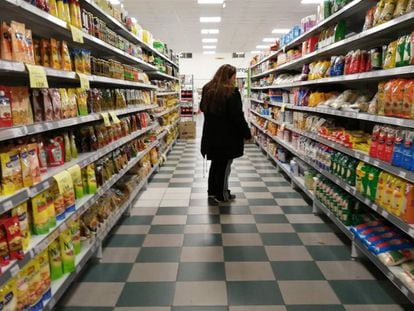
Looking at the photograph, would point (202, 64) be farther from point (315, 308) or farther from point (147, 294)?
point (315, 308)

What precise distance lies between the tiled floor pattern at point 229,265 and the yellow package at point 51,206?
24.5 inches

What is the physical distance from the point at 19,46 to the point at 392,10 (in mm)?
2461

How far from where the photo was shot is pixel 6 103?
178 cm

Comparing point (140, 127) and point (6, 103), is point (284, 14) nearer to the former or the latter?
point (140, 127)

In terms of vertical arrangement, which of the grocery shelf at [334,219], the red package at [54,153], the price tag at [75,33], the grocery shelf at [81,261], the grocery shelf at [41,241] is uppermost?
the price tag at [75,33]

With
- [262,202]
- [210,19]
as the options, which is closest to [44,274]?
[262,202]

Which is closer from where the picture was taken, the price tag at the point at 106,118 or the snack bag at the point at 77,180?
the snack bag at the point at 77,180

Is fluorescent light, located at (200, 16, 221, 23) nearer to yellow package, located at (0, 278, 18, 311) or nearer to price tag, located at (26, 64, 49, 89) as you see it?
price tag, located at (26, 64, 49, 89)

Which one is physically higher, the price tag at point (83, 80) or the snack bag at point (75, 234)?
the price tag at point (83, 80)

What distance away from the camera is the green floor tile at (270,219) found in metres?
3.88

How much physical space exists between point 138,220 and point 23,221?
2116 millimetres

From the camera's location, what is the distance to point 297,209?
14.1 feet

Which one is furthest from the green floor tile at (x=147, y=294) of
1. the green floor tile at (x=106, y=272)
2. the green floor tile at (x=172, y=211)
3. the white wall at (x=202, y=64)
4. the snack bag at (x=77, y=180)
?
the white wall at (x=202, y=64)

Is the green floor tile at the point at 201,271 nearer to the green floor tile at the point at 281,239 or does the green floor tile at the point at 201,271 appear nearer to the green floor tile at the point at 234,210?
the green floor tile at the point at 281,239
